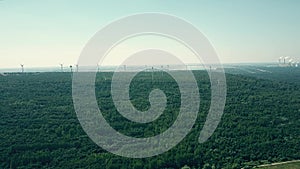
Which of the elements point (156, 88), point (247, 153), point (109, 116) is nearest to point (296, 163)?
point (247, 153)

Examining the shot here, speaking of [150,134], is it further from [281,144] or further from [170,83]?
[170,83]

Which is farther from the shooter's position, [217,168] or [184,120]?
[184,120]

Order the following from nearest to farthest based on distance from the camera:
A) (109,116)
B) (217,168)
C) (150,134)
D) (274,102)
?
(217,168), (150,134), (109,116), (274,102)

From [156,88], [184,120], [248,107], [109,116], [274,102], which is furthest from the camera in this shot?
[156,88]

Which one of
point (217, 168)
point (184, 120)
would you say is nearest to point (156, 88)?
point (184, 120)

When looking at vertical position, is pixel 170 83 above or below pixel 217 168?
above

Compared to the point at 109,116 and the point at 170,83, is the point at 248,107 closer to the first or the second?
the point at 170,83
